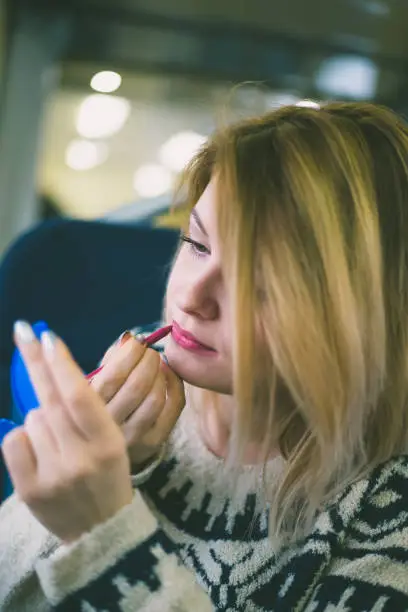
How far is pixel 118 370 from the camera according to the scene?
1.75 ft

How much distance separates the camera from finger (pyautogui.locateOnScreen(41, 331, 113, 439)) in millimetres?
410

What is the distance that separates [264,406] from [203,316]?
0.10 meters

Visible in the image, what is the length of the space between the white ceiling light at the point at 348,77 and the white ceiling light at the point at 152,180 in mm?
761

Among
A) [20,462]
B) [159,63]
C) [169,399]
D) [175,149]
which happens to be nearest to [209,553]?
[169,399]

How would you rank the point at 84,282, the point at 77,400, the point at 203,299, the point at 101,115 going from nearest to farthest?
the point at 77,400
the point at 203,299
the point at 84,282
the point at 101,115

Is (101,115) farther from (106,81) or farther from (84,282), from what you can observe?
(84,282)

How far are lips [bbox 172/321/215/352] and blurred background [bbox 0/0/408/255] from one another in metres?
0.69

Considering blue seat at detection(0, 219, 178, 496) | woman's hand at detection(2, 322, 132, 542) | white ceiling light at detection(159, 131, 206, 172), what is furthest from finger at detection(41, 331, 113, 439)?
white ceiling light at detection(159, 131, 206, 172)

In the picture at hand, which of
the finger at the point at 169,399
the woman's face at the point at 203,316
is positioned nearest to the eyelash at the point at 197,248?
the woman's face at the point at 203,316

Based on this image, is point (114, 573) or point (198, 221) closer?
point (114, 573)

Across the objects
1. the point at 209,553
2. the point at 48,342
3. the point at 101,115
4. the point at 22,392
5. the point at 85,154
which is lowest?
the point at 209,553

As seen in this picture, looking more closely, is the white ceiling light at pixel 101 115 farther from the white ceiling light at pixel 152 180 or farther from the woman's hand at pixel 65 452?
the woman's hand at pixel 65 452

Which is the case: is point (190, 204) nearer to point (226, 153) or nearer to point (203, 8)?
point (226, 153)

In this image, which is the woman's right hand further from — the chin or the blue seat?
the blue seat
